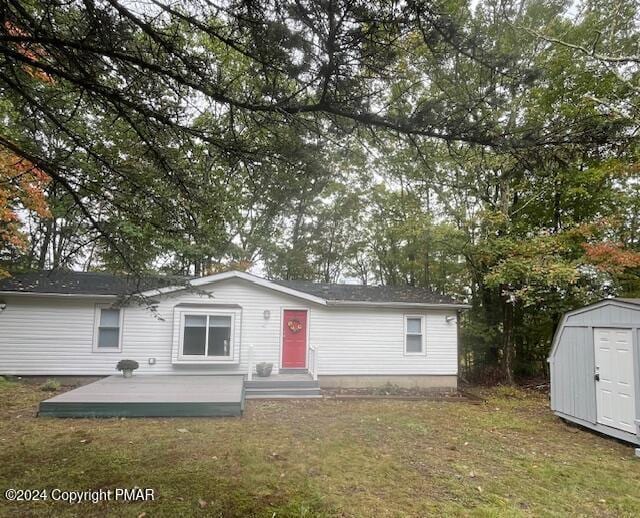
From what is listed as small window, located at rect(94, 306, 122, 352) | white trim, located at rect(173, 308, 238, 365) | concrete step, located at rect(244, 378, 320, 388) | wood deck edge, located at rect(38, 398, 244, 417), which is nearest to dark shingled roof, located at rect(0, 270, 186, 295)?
small window, located at rect(94, 306, 122, 352)

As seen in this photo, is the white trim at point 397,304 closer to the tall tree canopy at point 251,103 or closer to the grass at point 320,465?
the grass at point 320,465

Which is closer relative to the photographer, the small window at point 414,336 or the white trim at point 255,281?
the white trim at point 255,281

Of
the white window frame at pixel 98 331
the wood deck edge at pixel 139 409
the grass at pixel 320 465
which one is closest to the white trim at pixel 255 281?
the white window frame at pixel 98 331

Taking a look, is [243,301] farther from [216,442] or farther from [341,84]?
[341,84]

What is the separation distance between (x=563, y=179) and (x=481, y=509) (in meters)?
10.8

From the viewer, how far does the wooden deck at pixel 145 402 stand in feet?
22.0

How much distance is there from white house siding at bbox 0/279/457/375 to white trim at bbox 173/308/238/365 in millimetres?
148

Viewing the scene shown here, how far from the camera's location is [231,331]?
10.4m

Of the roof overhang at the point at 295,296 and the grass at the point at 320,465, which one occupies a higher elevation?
the roof overhang at the point at 295,296

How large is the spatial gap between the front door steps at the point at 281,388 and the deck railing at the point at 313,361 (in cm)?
40

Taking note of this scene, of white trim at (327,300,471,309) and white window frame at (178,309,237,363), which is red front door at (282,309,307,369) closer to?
white trim at (327,300,471,309)

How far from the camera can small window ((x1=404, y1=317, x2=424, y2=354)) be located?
11471mm

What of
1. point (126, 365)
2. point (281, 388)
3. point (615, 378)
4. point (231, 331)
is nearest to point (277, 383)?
point (281, 388)

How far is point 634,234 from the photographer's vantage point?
12539mm
